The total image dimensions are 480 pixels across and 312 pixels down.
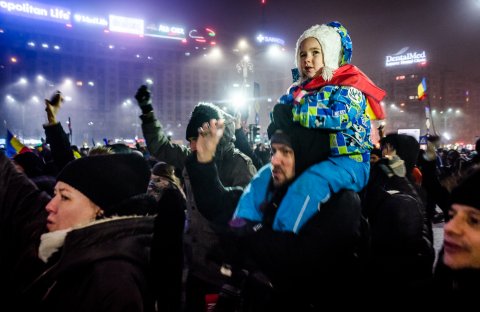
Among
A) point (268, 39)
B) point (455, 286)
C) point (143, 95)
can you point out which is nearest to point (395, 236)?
point (455, 286)

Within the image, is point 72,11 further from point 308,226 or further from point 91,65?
point 308,226

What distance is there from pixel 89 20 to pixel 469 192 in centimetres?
9070

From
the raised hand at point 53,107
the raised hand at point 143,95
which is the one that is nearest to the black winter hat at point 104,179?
the raised hand at point 143,95

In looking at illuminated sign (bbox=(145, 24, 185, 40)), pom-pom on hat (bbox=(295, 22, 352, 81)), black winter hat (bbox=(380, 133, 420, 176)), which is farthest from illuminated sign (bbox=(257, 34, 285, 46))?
pom-pom on hat (bbox=(295, 22, 352, 81))

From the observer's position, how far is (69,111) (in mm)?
72375

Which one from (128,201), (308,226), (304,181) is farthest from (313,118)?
(128,201)

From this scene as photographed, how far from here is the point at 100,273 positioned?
73.5 inches

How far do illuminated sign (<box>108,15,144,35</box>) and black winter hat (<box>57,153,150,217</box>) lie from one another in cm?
8824

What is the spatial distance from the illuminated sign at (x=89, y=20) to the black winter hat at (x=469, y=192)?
90.4 metres

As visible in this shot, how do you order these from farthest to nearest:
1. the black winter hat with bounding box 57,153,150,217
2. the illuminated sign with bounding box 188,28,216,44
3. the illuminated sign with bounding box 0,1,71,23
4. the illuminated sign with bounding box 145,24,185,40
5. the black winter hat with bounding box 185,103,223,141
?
the illuminated sign with bounding box 188,28,216,44 → the illuminated sign with bounding box 145,24,185,40 → the illuminated sign with bounding box 0,1,71,23 → the black winter hat with bounding box 185,103,223,141 → the black winter hat with bounding box 57,153,150,217

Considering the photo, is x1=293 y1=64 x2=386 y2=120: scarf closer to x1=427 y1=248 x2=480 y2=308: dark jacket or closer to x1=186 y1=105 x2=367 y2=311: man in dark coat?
x1=186 y1=105 x2=367 y2=311: man in dark coat

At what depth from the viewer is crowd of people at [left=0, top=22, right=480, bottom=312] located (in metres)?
1.91

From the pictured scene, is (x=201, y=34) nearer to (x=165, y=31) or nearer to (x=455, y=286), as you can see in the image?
(x=165, y=31)

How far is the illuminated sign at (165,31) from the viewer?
3371 inches
